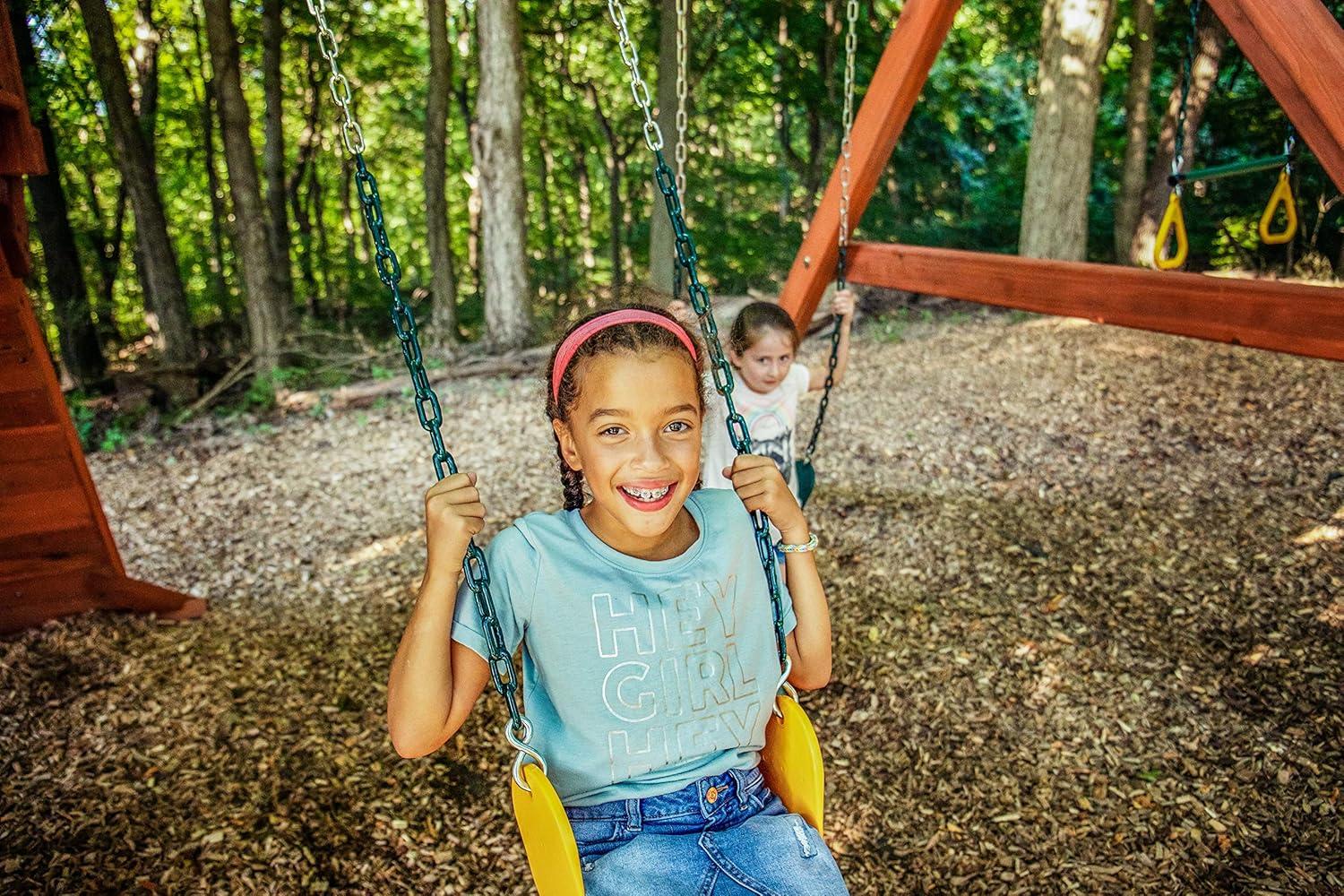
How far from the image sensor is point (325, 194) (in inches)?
654

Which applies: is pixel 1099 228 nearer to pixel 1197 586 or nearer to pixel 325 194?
pixel 1197 586

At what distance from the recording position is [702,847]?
1.56 meters

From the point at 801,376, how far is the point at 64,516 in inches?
Result: 112

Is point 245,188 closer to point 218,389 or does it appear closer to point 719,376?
point 218,389

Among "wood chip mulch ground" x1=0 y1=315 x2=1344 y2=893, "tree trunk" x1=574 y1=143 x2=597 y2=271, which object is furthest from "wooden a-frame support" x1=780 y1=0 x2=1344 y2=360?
"tree trunk" x1=574 y1=143 x2=597 y2=271

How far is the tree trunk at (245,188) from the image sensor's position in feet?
22.5

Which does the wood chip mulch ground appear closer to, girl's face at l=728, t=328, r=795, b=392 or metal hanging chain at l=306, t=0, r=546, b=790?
girl's face at l=728, t=328, r=795, b=392

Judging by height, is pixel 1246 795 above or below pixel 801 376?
below

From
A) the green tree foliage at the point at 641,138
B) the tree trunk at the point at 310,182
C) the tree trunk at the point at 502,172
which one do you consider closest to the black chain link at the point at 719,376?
the tree trunk at the point at 502,172

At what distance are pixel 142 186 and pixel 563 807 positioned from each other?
25.6ft

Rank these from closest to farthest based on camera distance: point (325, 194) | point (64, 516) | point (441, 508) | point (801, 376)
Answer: point (441, 508) → point (64, 516) → point (801, 376) → point (325, 194)

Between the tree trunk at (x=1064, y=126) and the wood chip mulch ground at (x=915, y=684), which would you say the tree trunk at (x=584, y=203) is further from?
the wood chip mulch ground at (x=915, y=684)

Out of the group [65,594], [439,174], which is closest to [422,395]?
[65,594]

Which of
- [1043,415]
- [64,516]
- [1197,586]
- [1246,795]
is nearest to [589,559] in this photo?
[1246,795]
